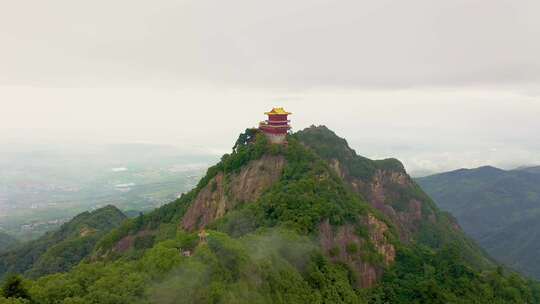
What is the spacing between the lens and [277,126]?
274ft

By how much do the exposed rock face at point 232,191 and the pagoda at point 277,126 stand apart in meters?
5.86

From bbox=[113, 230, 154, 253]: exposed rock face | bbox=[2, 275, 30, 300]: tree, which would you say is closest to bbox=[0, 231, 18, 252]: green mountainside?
bbox=[113, 230, 154, 253]: exposed rock face

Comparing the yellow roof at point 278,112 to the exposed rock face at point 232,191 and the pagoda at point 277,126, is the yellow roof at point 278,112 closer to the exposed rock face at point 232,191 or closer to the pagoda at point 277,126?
the pagoda at point 277,126

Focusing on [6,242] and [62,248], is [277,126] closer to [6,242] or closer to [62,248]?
A: [62,248]

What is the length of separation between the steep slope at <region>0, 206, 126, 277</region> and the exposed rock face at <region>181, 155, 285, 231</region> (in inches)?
1442

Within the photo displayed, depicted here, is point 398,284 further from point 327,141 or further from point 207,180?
point 327,141

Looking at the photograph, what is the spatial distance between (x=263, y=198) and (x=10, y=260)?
94.8 m

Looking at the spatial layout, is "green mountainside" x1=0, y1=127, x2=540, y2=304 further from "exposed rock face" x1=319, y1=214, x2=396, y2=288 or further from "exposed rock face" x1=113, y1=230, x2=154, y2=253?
"exposed rock face" x1=113, y1=230, x2=154, y2=253

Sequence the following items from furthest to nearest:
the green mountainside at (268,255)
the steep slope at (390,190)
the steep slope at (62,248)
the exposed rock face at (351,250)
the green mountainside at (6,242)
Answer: the green mountainside at (6,242) < the steep slope at (390,190) < the steep slope at (62,248) < the exposed rock face at (351,250) < the green mountainside at (268,255)

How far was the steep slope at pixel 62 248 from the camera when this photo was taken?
97.4m

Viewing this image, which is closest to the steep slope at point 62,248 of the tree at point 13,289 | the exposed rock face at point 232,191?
the exposed rock face at point 232,191

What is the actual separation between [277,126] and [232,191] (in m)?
16.0

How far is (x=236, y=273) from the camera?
4188cm

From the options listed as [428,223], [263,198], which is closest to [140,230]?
[263,198]
